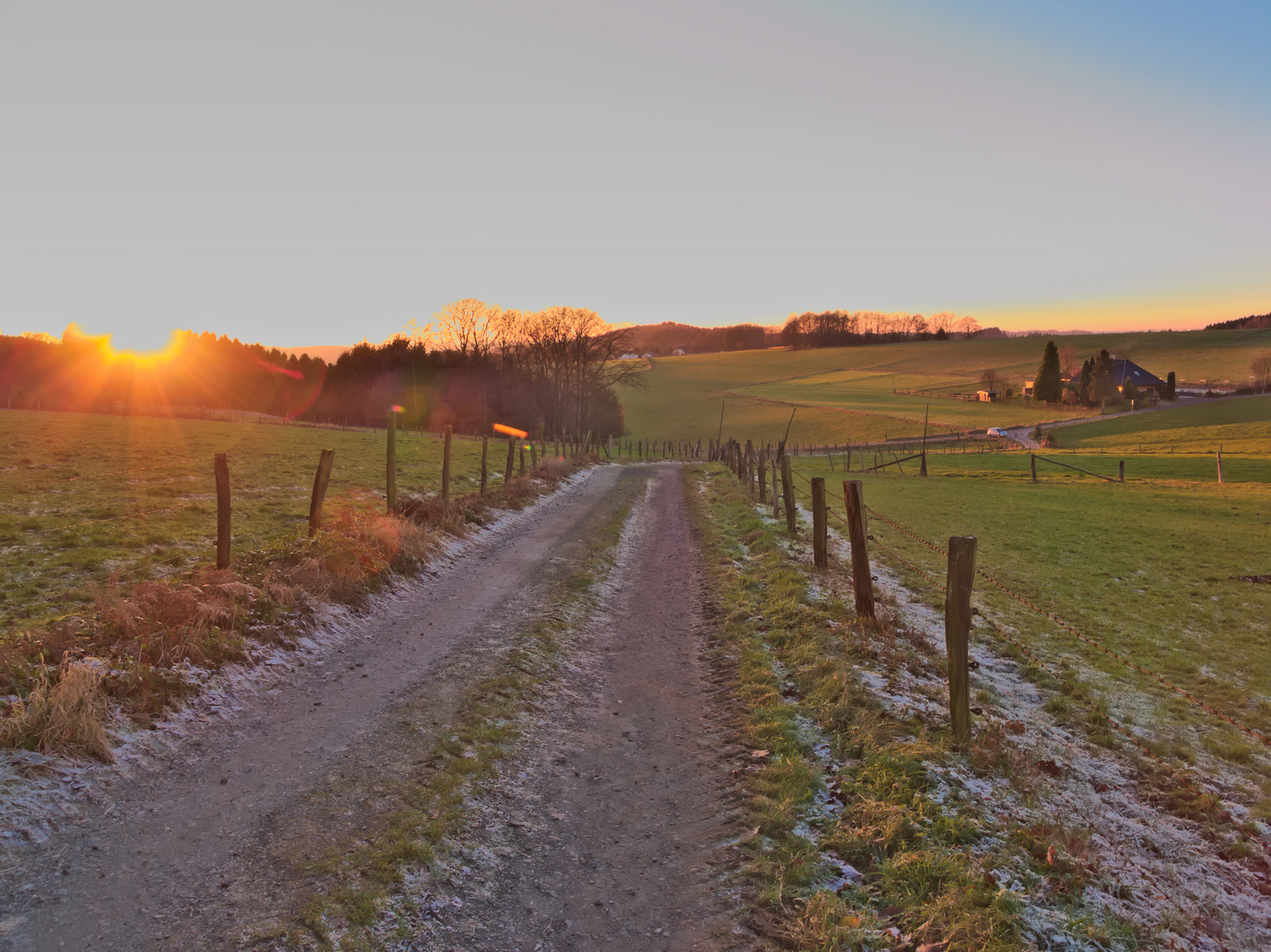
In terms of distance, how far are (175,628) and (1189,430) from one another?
79101 millimetres

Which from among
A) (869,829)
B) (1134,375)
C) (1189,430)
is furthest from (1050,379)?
(869,829)

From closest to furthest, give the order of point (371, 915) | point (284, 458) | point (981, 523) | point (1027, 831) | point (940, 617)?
1. point (371, 915)
2. point (1027, 831)
3. point (940, 617)
4. point (981, 523)
5. point (284, 458)

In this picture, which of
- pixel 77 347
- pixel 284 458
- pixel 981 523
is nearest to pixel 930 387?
pixel 981 523

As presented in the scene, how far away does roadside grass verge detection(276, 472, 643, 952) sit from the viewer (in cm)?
424

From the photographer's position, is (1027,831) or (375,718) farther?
(375,718)

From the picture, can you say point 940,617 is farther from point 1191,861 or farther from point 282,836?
point 282,836

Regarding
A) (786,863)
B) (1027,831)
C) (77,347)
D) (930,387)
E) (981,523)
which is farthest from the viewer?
(930,387)

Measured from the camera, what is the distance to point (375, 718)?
712cm

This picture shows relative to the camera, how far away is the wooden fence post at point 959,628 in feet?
22.7

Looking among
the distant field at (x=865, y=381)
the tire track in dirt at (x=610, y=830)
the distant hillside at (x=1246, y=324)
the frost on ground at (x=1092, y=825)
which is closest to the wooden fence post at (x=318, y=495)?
the tire track in dirt at (x=610, y=830)

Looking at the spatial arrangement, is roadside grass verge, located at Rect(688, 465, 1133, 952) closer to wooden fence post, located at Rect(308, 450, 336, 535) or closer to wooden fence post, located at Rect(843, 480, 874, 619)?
wooden fence post, located at Rect(843, 480, 874, 619)

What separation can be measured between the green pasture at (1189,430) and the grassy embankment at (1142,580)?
21.3 m

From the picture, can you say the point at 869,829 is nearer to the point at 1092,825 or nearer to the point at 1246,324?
the point at 1092,825

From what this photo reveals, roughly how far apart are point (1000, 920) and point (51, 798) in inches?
273
